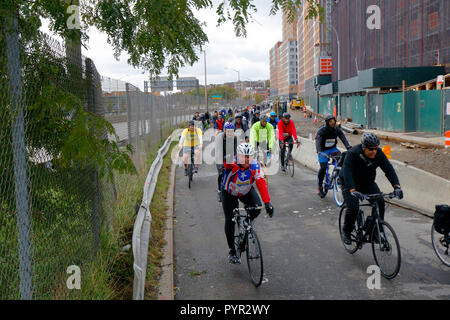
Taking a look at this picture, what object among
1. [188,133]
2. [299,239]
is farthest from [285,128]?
[299,239]

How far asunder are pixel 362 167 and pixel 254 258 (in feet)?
6.64

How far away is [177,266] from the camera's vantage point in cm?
674

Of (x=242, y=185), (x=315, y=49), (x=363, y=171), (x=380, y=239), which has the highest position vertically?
(x=315, y=49)

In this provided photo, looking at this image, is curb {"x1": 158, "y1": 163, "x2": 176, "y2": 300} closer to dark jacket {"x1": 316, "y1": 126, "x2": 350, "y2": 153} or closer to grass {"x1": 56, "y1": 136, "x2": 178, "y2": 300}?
grass {"x1": 56, "y1": 136, "x2": 178, "y2": 300}

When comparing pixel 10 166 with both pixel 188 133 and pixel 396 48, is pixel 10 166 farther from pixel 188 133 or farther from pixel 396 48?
pixel 396 48

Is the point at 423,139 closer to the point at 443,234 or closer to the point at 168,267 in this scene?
the point at 443,234

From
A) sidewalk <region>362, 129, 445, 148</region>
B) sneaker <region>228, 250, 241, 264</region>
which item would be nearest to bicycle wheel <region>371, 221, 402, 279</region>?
sneaker <region>228, 250, 241, 264</region>

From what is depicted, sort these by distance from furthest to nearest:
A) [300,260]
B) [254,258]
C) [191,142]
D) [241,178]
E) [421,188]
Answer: [191,142], [421,188], [300,260], [241,178], [254,258]

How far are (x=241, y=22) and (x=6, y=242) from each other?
10.1 feet

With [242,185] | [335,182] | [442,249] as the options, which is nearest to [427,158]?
[335,182]

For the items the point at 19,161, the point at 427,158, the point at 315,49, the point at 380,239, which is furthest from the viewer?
the point at 315,49

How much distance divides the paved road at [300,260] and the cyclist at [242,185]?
2.29 ft

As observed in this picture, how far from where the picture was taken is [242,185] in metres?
6.33

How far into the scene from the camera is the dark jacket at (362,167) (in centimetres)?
636
